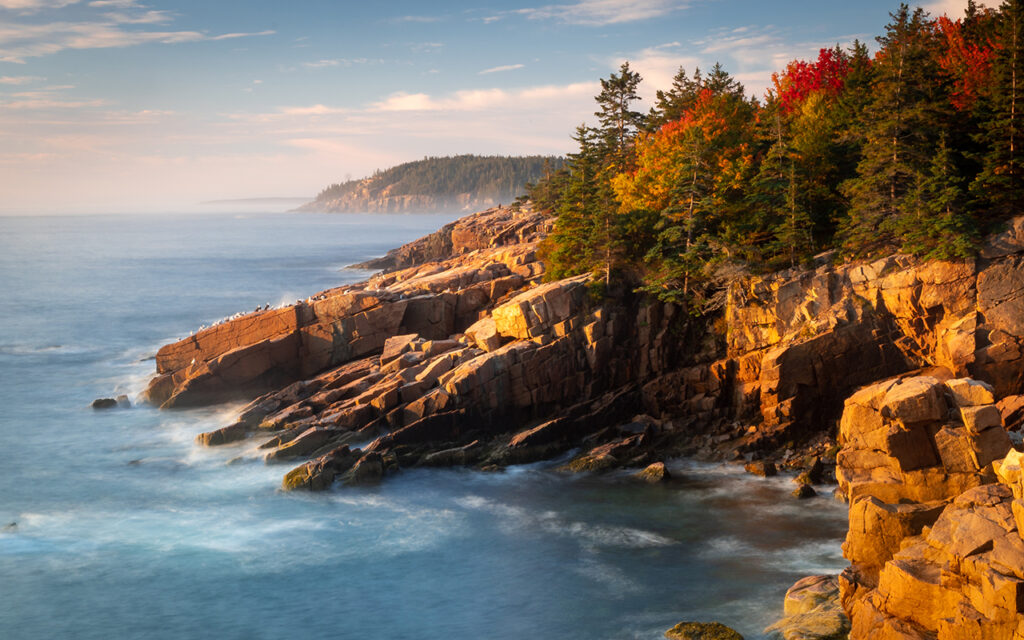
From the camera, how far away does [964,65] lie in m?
53.7

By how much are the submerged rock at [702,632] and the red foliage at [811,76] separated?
52.4 m

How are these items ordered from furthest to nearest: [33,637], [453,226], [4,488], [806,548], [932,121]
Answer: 1. [453,226]
2. [932,121]
3. [4,488]
4. [806,548]
5. [33,637]

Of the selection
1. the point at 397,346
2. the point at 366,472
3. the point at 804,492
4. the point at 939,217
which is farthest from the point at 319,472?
the point at 939,217

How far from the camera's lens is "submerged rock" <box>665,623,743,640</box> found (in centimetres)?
2341

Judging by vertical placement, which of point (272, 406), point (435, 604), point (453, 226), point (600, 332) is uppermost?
point (453, 226)

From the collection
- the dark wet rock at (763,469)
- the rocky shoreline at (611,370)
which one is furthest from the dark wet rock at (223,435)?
the dark wet rock at (763,469)

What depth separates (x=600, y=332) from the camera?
4431cm

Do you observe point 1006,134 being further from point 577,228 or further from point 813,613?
point 813,613

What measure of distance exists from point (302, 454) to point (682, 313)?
22264mm

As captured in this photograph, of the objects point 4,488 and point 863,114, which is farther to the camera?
point 863,114

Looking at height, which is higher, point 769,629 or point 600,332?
point 600,332

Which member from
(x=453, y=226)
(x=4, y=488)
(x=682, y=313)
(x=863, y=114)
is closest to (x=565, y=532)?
(x=682, y=313)

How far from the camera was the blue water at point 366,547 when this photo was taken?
27.0m

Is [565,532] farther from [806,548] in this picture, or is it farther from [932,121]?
[932,121]
